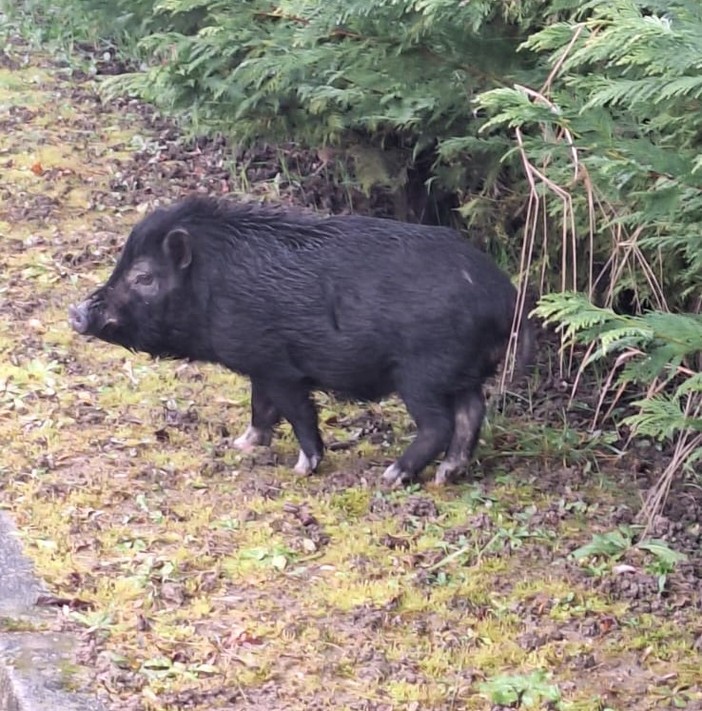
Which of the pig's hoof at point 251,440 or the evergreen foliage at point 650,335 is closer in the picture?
the evergreen foliage at point 650,335

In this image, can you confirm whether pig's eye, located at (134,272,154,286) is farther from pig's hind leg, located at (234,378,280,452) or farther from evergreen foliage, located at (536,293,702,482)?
evergreen foliage, located at (536,293,702,482)

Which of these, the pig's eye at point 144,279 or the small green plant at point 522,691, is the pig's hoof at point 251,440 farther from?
the small green plant at point 522,691

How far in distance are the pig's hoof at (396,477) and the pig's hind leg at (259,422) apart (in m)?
0.56

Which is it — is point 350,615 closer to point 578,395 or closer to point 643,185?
point 643,185

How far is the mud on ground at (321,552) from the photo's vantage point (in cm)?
409

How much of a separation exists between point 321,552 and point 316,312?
1.03 metres

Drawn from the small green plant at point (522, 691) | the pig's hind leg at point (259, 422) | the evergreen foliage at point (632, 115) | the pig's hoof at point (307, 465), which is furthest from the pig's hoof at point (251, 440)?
the small green plant at point (522, 691)

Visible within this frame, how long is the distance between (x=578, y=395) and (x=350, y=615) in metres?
2.50

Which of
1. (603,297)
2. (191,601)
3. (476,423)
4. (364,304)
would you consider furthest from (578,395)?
(191,601)

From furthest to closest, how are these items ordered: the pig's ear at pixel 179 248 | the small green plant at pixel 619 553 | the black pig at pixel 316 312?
the pig's ear at pixel 179 248
the black pig at pixel 316 312
the small green plant at pixel 619 553

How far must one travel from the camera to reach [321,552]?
4898 mm

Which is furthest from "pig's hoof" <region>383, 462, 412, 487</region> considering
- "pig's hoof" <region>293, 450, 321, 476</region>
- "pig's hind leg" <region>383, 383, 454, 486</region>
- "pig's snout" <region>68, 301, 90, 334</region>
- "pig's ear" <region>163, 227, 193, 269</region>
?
"pig's snout" <region>68, 301, 90, 334</region>

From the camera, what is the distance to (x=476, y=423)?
5477 millimetres

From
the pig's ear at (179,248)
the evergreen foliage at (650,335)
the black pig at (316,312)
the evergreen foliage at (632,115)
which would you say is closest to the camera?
the evergreen foliage at (632,115)
